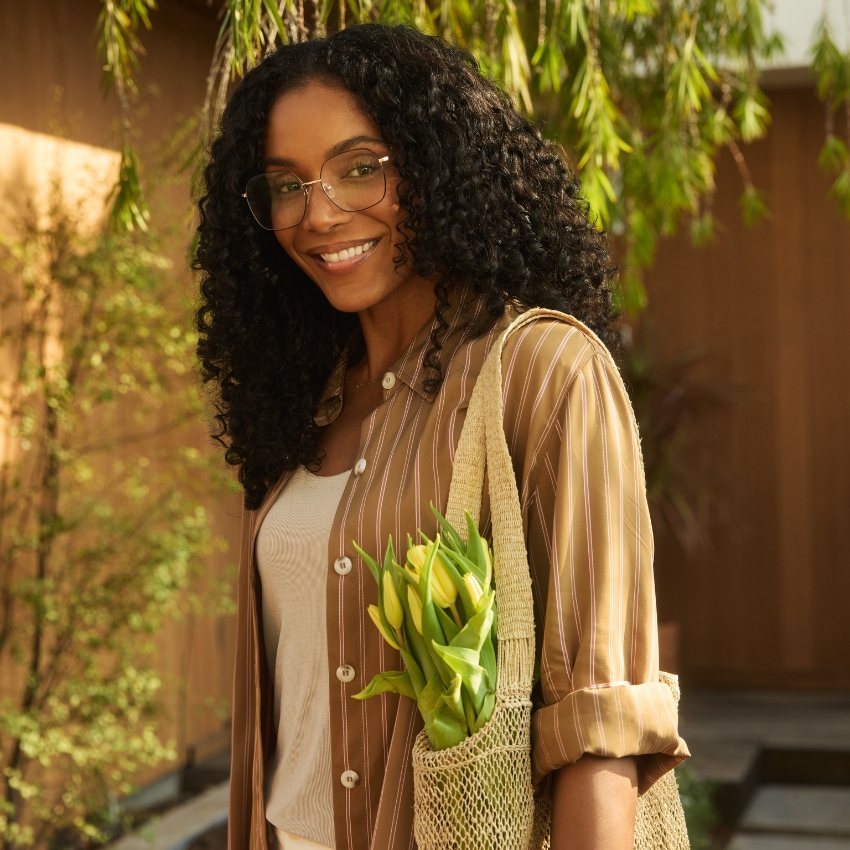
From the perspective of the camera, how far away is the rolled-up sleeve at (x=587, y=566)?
1.17 metres

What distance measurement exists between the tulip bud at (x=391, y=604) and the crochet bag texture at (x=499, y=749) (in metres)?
0.11

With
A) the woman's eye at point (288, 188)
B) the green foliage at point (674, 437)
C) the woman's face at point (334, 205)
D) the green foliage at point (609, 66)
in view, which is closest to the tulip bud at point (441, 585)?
the woman's face at point (334, 205)

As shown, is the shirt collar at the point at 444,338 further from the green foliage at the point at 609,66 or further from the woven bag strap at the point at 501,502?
the green foliage at the point at 609,66

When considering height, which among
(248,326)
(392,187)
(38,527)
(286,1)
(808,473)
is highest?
(286,1)

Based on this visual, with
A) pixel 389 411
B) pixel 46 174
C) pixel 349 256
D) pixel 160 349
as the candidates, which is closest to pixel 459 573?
pixel 389 411

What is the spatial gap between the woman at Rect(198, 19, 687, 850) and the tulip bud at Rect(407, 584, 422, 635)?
0.52 ft

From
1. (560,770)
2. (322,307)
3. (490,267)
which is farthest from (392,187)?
(560,770)

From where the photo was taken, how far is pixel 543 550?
1248mm

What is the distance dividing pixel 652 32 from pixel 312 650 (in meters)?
3.24

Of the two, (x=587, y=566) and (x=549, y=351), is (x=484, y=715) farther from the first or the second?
(x=549, y=351)

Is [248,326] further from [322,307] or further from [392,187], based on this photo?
[392,187]

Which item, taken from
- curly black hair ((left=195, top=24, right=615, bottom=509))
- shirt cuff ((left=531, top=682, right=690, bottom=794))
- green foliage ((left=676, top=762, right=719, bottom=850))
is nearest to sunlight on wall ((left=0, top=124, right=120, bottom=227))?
curly black hair ((left=195, top=24, right=615, bottom=509))

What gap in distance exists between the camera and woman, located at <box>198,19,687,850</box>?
120 cm

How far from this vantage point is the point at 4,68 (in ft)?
13.3
